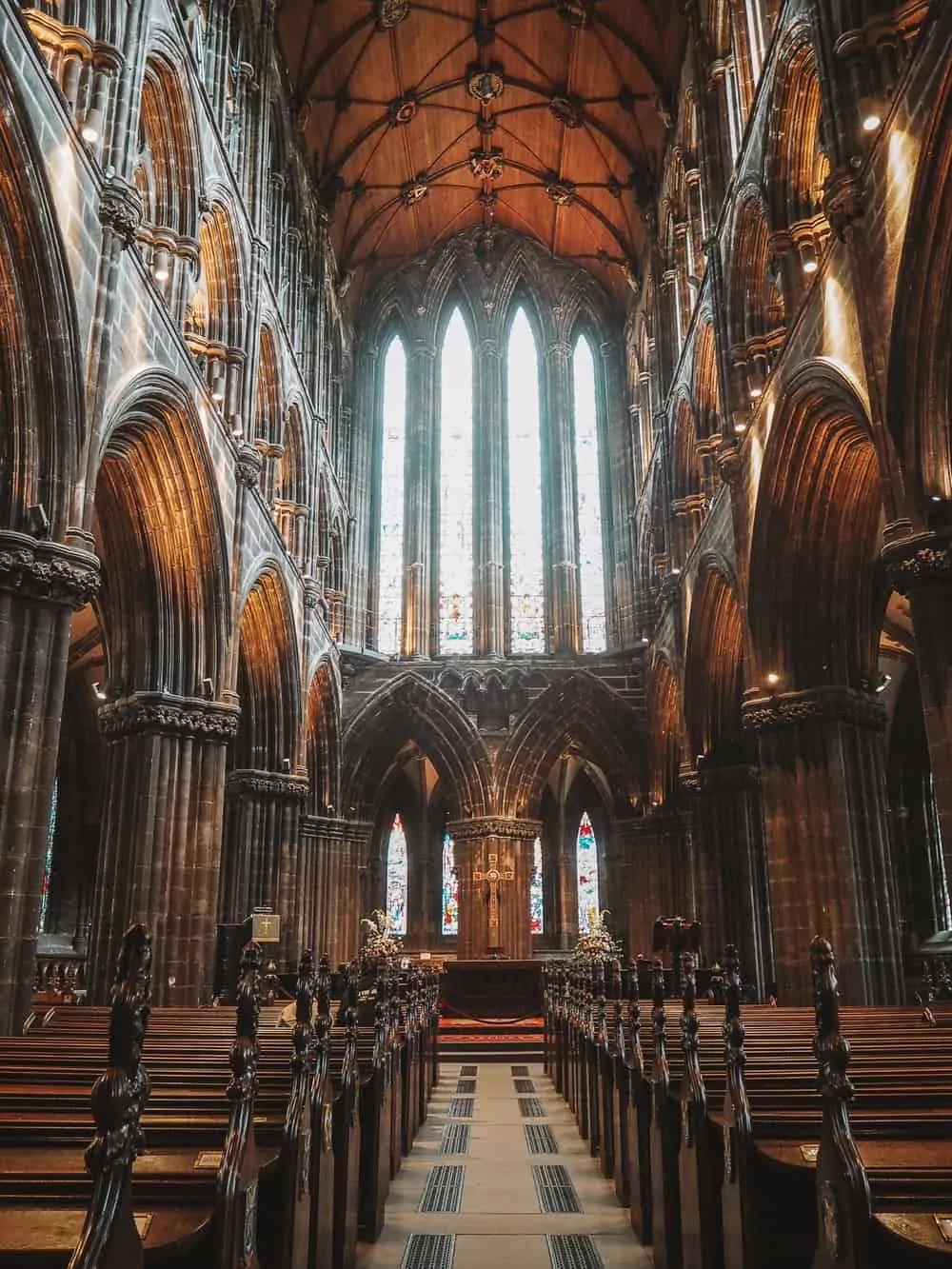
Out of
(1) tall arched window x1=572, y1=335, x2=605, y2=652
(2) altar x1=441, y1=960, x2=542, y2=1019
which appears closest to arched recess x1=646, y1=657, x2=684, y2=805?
(1) tall arched window x1=572, y1=335, x2=605, y2=652

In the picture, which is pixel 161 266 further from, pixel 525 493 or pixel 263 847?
pixel 525 493

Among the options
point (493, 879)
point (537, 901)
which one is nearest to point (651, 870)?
point (493, 879)

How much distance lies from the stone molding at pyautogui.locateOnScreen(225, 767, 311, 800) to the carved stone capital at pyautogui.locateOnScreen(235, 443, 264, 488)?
619cm

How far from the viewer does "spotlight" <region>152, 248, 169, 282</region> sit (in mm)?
14609

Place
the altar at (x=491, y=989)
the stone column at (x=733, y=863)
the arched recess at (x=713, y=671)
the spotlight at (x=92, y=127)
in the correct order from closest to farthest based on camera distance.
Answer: the spotlight at (x=92, y=127), the arched recess at (x=713, y=671), the stone column at (x=733, y=863), the altar at (x=491, y=989)

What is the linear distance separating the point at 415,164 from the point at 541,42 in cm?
493

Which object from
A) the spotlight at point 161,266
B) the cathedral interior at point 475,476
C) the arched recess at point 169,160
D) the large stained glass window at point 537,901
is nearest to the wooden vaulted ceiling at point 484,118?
the cathedral interior at point 475,476

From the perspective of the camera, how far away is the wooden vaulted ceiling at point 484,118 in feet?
80.4

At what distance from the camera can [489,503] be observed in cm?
3006

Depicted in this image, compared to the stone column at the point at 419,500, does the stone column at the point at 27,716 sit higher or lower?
Answer: lower

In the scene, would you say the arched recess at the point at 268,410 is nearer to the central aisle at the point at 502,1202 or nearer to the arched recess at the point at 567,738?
the arched recess at the point at 567,738

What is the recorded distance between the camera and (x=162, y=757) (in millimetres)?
14945

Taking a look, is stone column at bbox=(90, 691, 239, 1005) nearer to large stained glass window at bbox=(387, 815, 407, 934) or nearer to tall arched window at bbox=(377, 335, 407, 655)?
tall arched window at bbox=(377, 335, 407, 655)

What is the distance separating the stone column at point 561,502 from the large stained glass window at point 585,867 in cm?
966
